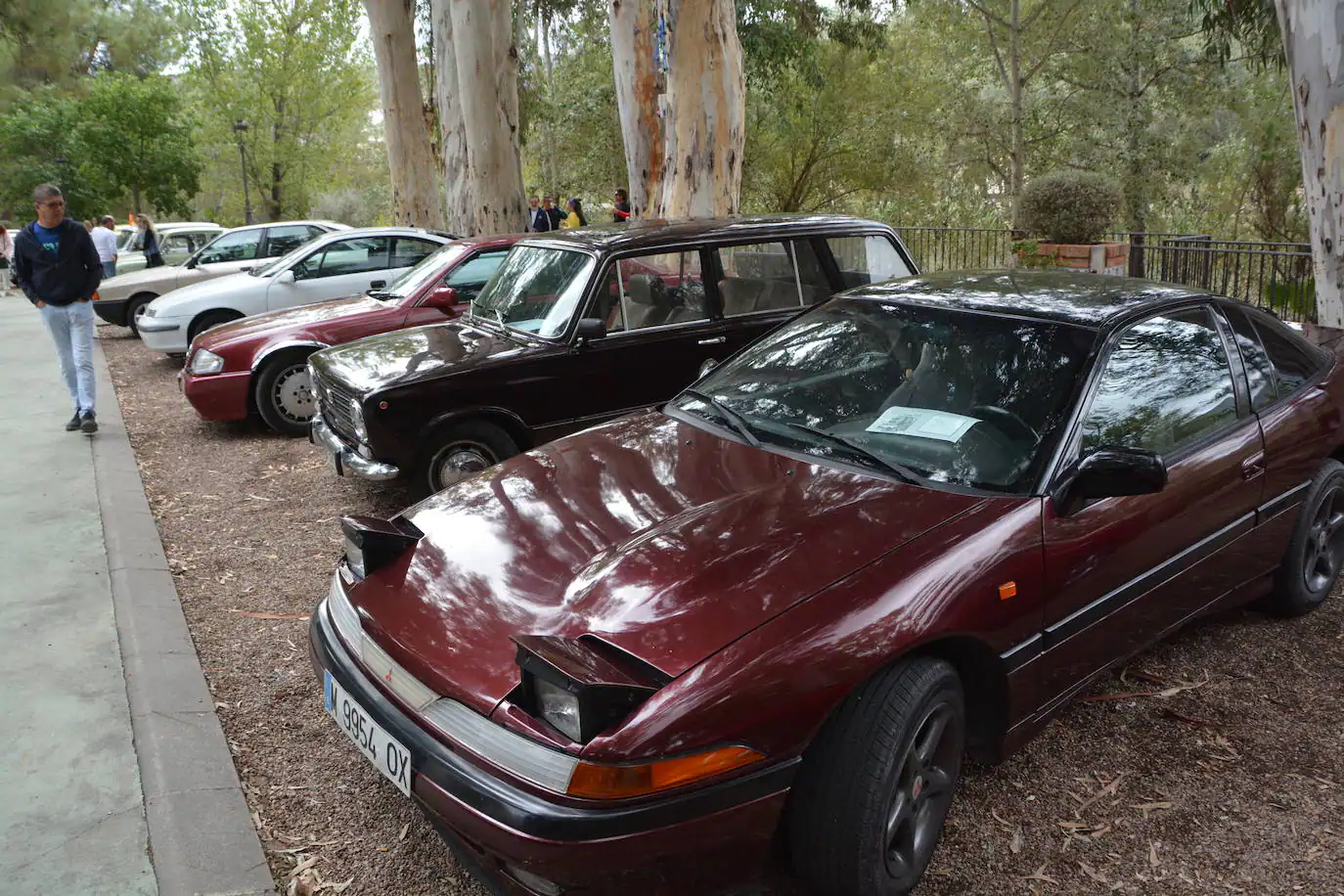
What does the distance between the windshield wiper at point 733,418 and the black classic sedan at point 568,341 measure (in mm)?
1964

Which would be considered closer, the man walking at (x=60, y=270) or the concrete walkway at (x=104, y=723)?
the concrete walkway at (x=104, y=723)

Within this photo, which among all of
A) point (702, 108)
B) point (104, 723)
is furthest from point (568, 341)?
point (702, 108)

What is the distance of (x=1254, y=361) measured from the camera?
4047mm

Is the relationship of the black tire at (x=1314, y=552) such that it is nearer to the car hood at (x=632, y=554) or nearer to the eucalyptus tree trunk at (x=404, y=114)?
the car hood at (x=632, y=554)

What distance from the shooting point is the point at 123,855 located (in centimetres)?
302

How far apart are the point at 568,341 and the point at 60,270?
462 cm

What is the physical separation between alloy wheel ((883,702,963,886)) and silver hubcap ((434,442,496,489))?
12.0 ft

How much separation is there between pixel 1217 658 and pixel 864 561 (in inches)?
94.3

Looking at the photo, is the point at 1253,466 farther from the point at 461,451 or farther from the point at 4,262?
the point at 4,262

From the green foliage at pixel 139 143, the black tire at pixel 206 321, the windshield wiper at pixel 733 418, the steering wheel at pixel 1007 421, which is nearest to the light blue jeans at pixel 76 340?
the black tire at pixel 206 321

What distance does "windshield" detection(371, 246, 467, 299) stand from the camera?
27.3 feet

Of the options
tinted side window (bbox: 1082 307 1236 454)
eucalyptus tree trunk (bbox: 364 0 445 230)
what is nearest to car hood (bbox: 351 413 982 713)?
tinted side window (bbox: 1082 307 1236 454)

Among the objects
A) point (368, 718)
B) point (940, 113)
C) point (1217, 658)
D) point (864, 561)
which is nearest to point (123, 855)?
point (368, 718)

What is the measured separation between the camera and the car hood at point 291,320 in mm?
8258
